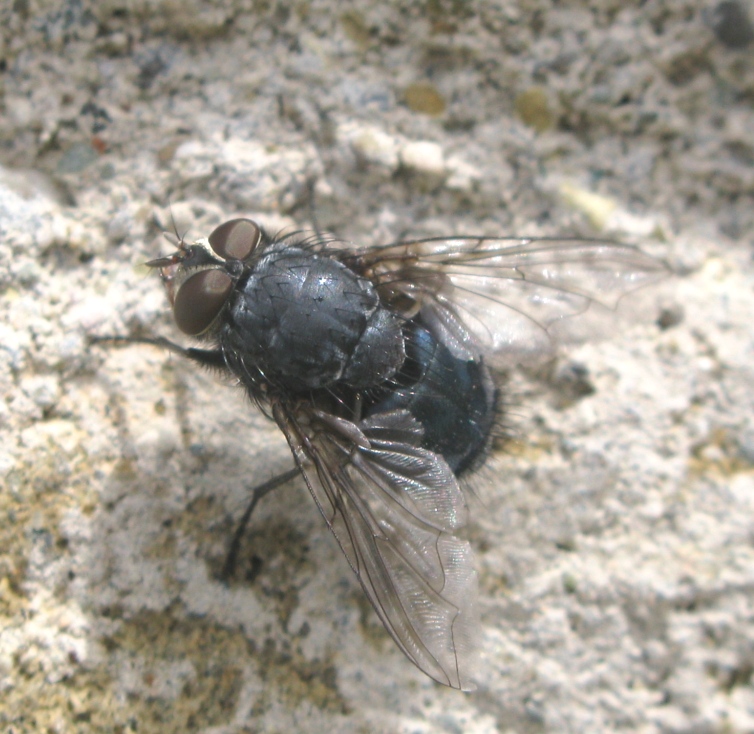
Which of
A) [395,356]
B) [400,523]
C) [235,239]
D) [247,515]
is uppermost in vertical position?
[235,239]

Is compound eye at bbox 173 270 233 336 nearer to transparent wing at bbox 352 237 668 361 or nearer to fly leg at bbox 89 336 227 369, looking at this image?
fly leg at bbox 89 336 227 369

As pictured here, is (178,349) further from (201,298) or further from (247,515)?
(247,515)

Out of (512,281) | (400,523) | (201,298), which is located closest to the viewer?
(400,523)

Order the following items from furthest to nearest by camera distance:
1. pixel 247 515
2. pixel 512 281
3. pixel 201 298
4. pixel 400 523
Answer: pixel 512 281 → pixel 247 515 → pixel 201 298 → pixel 400 523

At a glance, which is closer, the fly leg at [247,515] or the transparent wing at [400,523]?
the transparent wing at [400,523]

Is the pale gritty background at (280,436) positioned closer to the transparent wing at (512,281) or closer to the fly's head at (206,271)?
the transparent wing at (512,281)

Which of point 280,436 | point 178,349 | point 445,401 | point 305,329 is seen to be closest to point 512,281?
point 445,401

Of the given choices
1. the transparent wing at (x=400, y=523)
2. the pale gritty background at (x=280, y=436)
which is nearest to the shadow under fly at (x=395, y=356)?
the transparent wing at (x=400, y=523)

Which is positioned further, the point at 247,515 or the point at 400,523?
the point at 247,515
